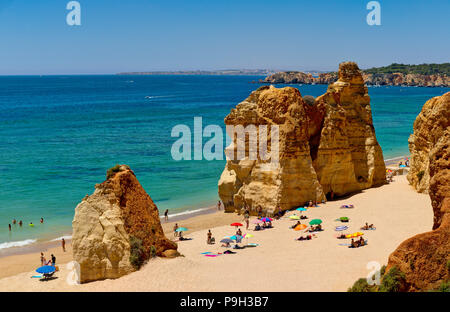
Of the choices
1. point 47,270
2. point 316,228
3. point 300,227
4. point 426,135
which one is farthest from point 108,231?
→ point 426,135

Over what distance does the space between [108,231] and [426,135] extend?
20.7 meters

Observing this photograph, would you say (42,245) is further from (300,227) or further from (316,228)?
(316,228)

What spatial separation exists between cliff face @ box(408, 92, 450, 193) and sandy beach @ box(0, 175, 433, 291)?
1.26m

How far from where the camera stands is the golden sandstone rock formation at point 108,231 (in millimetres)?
18938

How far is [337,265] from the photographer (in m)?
19.1

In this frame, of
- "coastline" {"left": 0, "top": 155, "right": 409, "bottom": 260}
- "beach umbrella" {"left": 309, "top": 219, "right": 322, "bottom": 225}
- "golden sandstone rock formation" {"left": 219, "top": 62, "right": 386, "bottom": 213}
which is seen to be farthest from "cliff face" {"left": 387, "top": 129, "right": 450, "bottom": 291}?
"coastline" {"left": 0, "top": 155, "right": 409, "bottom": 260}

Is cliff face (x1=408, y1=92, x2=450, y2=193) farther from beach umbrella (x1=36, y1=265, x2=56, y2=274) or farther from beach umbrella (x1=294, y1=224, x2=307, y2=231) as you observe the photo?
beach umbrella (x1=36, y1=265, x2=56, y2=274)

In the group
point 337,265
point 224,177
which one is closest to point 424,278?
point 337,265

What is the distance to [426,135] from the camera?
98.1ft

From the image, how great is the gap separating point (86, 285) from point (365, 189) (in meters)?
21.6

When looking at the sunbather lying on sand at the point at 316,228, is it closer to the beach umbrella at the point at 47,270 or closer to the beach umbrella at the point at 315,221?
the beach umbrella at the point at 315,221

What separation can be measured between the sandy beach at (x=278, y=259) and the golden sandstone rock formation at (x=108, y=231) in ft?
1.83

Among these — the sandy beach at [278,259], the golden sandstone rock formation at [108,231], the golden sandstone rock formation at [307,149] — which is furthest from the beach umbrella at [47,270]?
the golden sandstone rock formation at [307,149]

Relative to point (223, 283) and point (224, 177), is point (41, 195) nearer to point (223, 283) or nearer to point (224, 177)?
point (224, 177)
